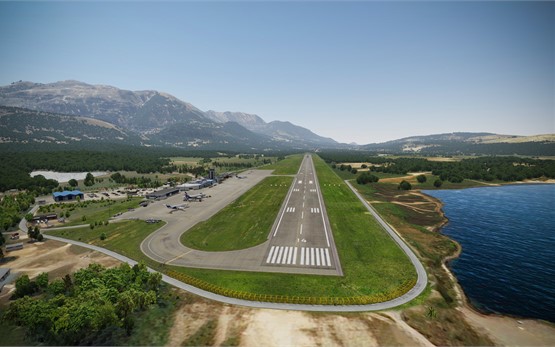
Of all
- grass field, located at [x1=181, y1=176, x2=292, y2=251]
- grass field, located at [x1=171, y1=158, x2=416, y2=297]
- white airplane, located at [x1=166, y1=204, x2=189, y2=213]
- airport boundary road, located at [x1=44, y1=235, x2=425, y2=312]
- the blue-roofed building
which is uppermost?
the blue-roofed building

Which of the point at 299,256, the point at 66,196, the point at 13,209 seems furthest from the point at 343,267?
the point at 66,196

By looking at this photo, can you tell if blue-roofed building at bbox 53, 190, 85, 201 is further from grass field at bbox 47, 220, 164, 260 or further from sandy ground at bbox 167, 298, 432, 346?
sandy ground at bbox 167, 298, 432, 346

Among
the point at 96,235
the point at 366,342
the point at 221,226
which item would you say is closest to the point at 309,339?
the point at 366,342

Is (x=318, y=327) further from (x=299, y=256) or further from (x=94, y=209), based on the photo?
(x=94, y=209)

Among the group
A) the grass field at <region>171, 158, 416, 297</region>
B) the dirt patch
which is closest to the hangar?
the dirt patch

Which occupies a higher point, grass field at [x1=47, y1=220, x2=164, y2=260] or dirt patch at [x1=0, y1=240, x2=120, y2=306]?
grass field at [x1=47, y1=220, x2=164, y2=260]

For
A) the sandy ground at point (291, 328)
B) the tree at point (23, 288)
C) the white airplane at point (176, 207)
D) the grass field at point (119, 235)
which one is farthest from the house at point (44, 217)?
the sandy ground at point (291, 328)

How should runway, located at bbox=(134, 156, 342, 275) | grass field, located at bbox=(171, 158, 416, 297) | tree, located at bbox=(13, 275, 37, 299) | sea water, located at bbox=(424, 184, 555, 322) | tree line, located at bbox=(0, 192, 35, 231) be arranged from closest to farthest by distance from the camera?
sea water, located at bbox=(424, 184, 555, 322), grass field, located at bbox=(171, 158, 416, 297), tree, located at bbox=(13, 275, 37, 299), runway, located at bbox=(134, 156, 342, 275), tree line, located at bbox=(0, 192, 35, 231)
